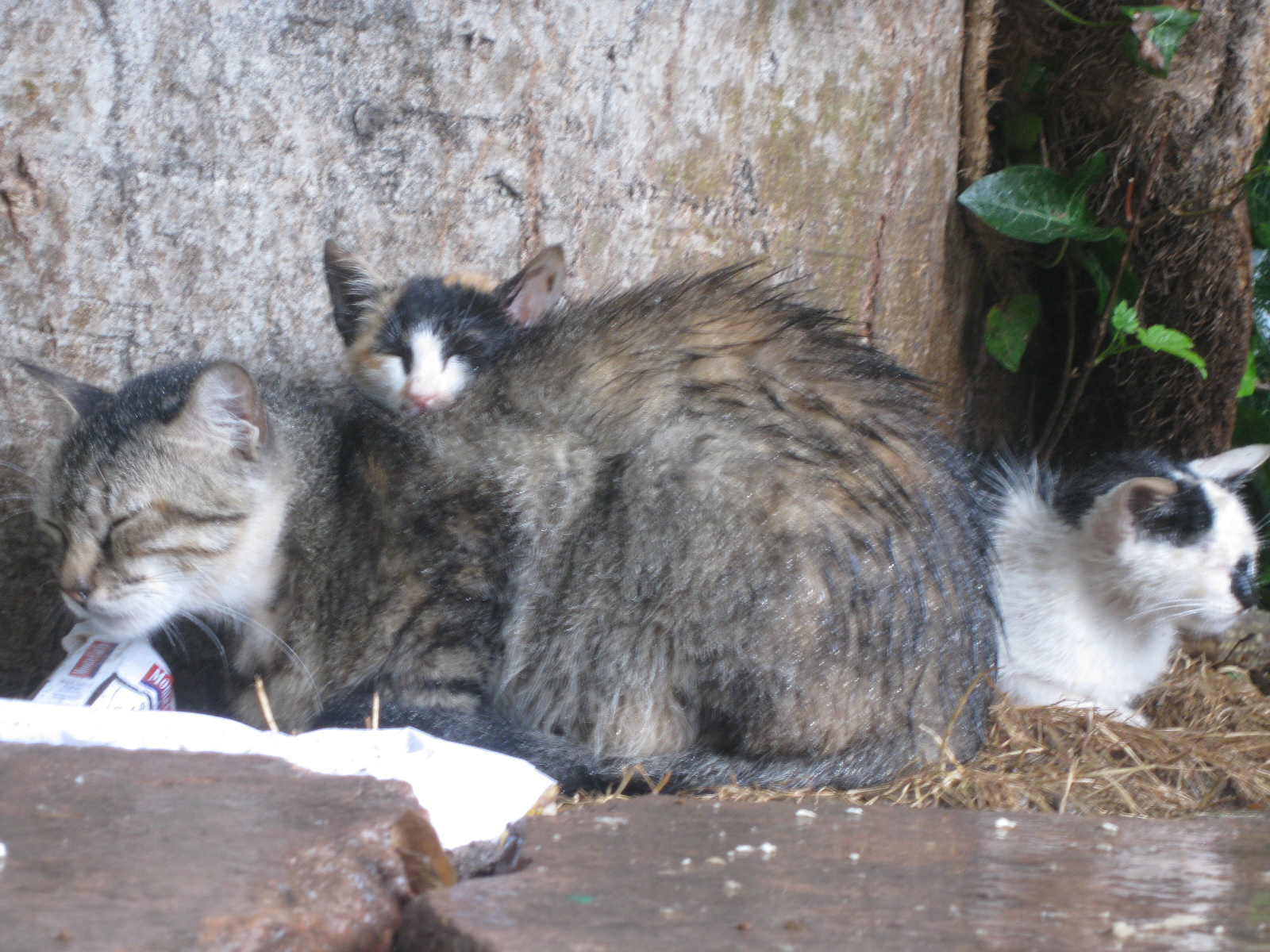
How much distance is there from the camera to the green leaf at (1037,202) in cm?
379

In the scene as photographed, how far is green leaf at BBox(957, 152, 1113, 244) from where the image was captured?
3791 millimetres

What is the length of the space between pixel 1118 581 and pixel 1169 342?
0.89 meters

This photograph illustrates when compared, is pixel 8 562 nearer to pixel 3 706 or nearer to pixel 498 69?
pixel 3 706

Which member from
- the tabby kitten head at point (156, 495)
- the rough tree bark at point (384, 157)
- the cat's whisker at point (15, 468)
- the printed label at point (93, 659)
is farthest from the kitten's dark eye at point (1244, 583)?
the cat's whisker at point (15, 468)

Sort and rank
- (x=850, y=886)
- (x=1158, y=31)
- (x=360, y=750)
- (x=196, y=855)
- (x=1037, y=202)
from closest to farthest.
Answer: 1. (x=196, y=855)
2. (x=850, y=886)
3. (x=360, y=750)
4. (x=1158, y=31)
5. (x=1037, y=202)

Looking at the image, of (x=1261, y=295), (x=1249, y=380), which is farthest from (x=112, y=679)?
(x=1261, y=295)

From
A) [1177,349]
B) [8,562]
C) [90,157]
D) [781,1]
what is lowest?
[8,562]

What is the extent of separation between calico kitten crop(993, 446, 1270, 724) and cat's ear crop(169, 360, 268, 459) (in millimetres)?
2358

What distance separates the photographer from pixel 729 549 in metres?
2.59

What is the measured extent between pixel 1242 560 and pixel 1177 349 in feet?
2.47

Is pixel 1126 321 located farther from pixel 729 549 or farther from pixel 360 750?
pixel 360 750

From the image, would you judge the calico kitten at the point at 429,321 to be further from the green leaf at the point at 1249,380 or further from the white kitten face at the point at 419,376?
the green leaf at the point at 1249,380

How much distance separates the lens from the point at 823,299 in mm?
3812

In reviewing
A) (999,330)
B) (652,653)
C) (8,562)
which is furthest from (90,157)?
(999,330)
